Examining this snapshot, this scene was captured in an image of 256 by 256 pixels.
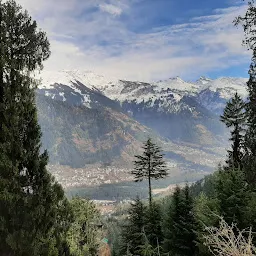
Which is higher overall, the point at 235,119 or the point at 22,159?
the point at 235,119

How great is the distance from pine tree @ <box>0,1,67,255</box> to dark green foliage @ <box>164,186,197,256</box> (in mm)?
12765

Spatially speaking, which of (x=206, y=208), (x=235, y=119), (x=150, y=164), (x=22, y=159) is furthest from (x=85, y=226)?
(x=22, y=159)

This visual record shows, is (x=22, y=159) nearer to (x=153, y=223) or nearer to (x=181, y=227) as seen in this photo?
(x=181, y=227)

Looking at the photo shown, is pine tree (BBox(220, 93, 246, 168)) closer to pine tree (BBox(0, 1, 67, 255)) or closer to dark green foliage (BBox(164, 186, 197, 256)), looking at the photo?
dark green foliage (BBox(164, 186, 197, 256))

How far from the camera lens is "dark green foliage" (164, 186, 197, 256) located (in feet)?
74.5

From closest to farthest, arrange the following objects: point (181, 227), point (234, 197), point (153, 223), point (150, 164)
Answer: point (234, 197) → point (181, 227) → point (153, 223) → point (150, 164)

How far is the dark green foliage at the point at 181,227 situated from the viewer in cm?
2272

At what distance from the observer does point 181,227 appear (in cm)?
2295

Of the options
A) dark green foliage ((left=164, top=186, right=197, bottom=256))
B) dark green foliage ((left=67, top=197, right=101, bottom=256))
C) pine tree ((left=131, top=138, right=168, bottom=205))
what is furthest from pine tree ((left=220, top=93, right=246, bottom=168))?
dark green foliage ((left=67, top=197, right=101, bottom=256))

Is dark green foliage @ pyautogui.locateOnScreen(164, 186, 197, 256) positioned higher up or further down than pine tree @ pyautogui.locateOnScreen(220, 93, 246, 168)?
further down

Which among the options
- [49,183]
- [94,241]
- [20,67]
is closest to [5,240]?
[49,183]

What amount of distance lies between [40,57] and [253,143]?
8.21 m

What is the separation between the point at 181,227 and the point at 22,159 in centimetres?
1501

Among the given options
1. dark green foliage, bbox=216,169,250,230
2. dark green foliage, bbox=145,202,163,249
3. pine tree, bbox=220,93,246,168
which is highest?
pine tree, bbox=220,93,246,168
